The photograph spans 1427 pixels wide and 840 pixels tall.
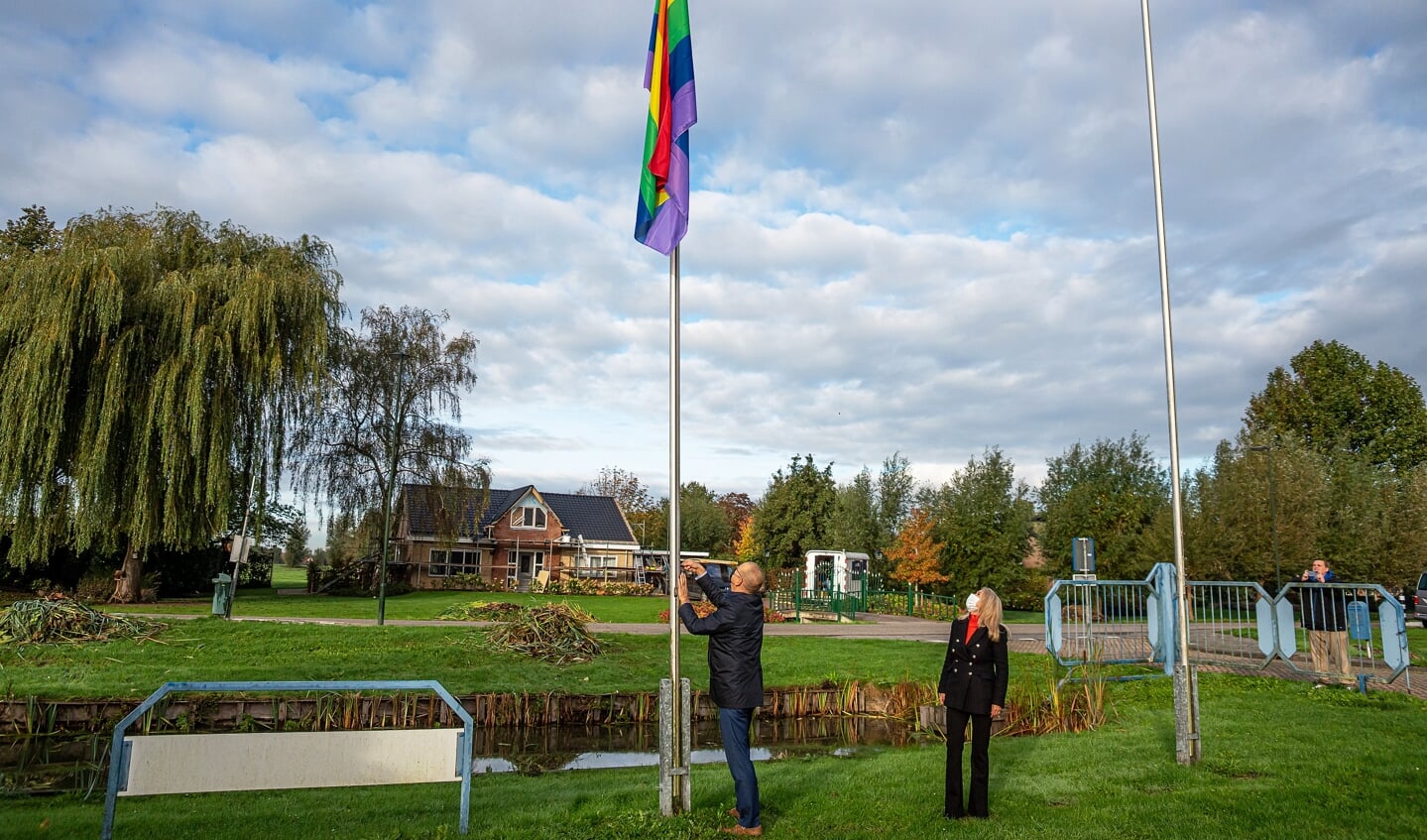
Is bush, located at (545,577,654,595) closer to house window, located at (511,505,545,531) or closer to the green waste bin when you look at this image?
house window, located at (511,505,545,531)

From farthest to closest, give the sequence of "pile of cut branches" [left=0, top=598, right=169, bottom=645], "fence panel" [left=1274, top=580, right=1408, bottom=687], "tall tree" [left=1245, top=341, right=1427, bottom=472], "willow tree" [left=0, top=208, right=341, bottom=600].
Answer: "tall tree" [left=1245, top=341, right=1427, bottom=472] < "willow tree" [left=0, top=208, right=341, bottom=600] < "pile of cut branches" [left=0, top=598, right=169, bottom=645] < "fence panel" [left=1274, top=580, right=1408, bottom=687]

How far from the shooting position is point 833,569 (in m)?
38.6

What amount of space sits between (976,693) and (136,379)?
88.1ft

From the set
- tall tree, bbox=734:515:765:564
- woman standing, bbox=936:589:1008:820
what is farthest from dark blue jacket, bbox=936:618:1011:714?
tall tree, bbox=734:515:765:564

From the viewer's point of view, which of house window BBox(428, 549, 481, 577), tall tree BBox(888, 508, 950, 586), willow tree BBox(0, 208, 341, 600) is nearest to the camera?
willow tree BBox(0, 208, 341, 600)

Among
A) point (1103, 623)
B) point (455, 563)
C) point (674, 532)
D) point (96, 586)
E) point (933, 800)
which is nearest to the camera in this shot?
point (674, 532)

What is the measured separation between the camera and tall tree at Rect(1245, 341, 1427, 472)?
49688 mm

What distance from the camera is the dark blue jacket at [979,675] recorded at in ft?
23.5

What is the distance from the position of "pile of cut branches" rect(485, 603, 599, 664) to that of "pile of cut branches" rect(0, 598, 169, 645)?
6649 mm

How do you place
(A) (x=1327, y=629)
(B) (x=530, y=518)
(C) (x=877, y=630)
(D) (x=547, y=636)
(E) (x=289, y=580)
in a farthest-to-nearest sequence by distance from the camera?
(E) (x=289, y=580) < (B) (x=530, y=518) < (C) (x=877, y=630) < (D) (x=547, y=636) < (A) (x=1327, y=629)

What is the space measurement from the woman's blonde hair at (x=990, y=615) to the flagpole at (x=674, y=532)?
2350 millimetres

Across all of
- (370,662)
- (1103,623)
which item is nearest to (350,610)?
(370,662)

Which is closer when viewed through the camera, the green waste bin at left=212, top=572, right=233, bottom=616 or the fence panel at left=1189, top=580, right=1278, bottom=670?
the fence panel at left=1189, top=580, right=1278, bottom=670

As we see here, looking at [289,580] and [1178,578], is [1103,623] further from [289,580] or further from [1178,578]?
[289,580]
